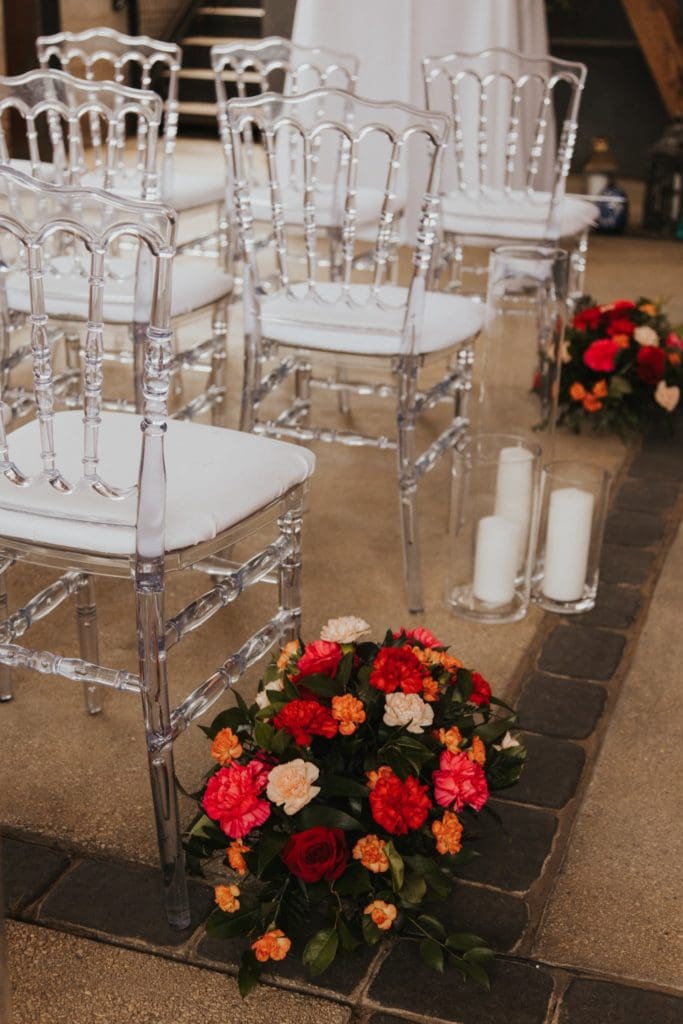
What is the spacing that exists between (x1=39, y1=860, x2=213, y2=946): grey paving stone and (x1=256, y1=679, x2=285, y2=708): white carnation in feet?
0.85

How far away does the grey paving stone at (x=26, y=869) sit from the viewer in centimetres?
170

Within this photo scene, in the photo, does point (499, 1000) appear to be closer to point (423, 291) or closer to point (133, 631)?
point (133, 631)

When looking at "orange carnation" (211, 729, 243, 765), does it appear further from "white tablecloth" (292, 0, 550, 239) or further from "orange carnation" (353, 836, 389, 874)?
"white tablecloth" (292, 0, 550, 239)

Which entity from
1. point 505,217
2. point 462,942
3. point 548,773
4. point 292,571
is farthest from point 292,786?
point 505,217

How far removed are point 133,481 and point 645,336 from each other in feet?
6.98

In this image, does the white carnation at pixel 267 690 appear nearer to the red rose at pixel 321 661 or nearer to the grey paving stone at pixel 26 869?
the red rose at pixel 321 661

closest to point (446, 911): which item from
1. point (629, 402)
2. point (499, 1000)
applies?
point (499, 1000)

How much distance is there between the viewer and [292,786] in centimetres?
159

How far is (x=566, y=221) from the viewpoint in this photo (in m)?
3.60

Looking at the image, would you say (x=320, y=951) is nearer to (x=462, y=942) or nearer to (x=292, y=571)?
(x=462, y=942)

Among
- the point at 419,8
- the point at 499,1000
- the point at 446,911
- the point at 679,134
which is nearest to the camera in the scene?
the point at 499,1000

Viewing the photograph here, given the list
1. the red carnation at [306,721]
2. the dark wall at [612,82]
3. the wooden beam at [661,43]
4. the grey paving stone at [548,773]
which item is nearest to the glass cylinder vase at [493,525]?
the grey paving stone at [548,773]

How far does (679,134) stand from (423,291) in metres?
4.30

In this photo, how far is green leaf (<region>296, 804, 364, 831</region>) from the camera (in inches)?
62.6
